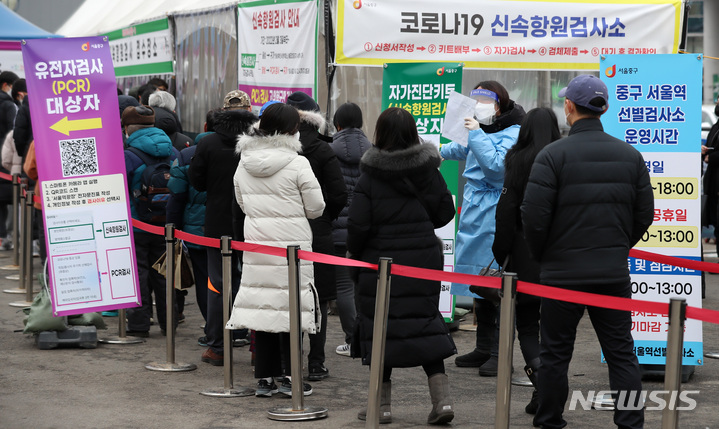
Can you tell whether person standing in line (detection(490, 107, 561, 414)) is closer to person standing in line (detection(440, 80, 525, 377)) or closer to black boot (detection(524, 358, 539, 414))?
black boot (detection(524, 358, 539, 414))

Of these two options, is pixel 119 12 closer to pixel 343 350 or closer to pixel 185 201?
pixel 185 201

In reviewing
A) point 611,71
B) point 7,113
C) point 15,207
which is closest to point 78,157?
point 611,71

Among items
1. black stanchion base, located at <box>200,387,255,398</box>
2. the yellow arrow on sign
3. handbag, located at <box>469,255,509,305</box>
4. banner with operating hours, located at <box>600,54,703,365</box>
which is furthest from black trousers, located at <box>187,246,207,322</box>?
banner with operating hours, located at <box>600,54,703,365</box>

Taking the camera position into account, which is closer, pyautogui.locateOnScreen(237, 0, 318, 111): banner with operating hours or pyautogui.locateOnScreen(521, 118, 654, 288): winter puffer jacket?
pyautogui.locateOnScreen(521, 118, 654, 288): winter puffer jacket

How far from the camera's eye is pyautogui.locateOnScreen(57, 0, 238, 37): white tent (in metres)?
14.1

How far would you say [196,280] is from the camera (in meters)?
8.00

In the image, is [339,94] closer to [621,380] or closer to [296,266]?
[296,266]

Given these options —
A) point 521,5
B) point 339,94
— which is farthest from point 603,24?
point 339,94

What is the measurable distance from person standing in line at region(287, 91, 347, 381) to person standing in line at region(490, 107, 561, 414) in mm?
1170

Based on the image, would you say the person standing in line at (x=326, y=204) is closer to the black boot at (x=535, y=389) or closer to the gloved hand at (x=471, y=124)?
the gloved hand at (x=471, y=124)

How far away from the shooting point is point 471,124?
690 cm

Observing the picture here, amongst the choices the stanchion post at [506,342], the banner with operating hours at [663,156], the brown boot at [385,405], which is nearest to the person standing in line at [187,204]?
the brown boot at [385,405]

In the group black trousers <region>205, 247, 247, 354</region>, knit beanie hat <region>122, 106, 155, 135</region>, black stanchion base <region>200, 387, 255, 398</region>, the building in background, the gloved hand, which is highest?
the building in background

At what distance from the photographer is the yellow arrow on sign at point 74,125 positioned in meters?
7.30
